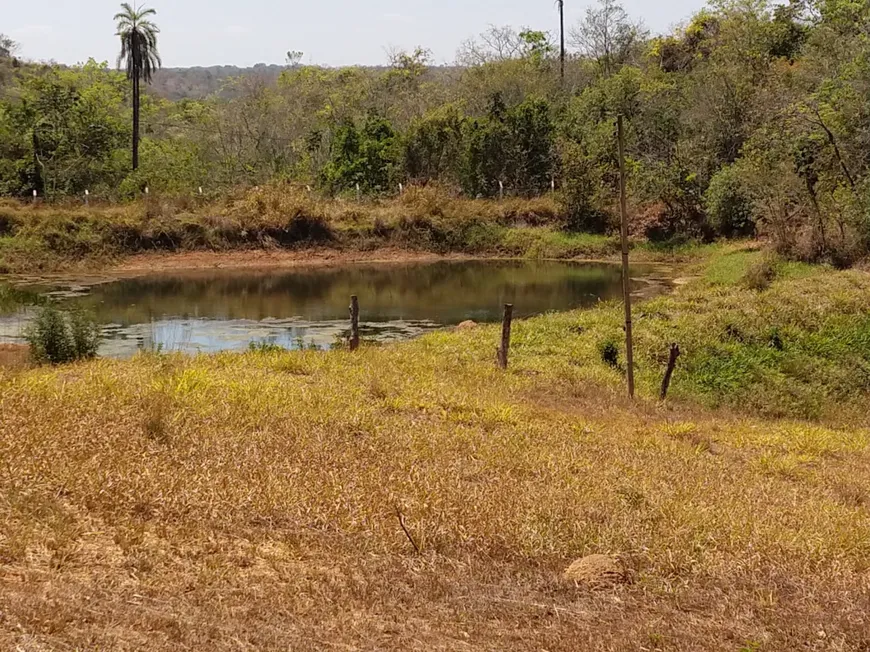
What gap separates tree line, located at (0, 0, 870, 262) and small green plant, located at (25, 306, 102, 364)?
21.7 m

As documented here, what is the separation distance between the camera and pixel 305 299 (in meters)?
25.0

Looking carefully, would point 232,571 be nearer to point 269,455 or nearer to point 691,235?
point 269,455

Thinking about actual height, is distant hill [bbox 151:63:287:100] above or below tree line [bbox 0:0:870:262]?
above

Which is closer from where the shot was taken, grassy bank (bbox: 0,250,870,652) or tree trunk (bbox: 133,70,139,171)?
grassy bank (bbox: 0,250,870,652)

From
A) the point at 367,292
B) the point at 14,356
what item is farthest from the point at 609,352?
the point at 367,292

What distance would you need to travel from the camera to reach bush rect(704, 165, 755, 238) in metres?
32.2

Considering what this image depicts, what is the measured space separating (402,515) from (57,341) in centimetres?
886

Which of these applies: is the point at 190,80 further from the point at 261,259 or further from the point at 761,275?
the point at 761,275

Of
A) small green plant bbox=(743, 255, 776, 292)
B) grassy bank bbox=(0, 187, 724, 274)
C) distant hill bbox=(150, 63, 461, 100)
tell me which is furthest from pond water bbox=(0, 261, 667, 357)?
distant hill bbox=(150, 63, 461, 100)

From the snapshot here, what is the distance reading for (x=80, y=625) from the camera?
12.7ft

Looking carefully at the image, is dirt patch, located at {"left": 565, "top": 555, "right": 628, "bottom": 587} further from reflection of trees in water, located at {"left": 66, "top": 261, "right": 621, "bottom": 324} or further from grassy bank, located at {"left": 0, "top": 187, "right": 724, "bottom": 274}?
grassy bank, located at {"left": 0, "top": 187, "right": 724, "bottom": 274}

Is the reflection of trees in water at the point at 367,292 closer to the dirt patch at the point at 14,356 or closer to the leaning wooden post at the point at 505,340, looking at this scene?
the dirt patch at the point at 14,356

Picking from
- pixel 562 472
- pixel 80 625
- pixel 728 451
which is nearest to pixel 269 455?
pixel 562 472

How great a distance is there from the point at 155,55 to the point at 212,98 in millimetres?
34564
